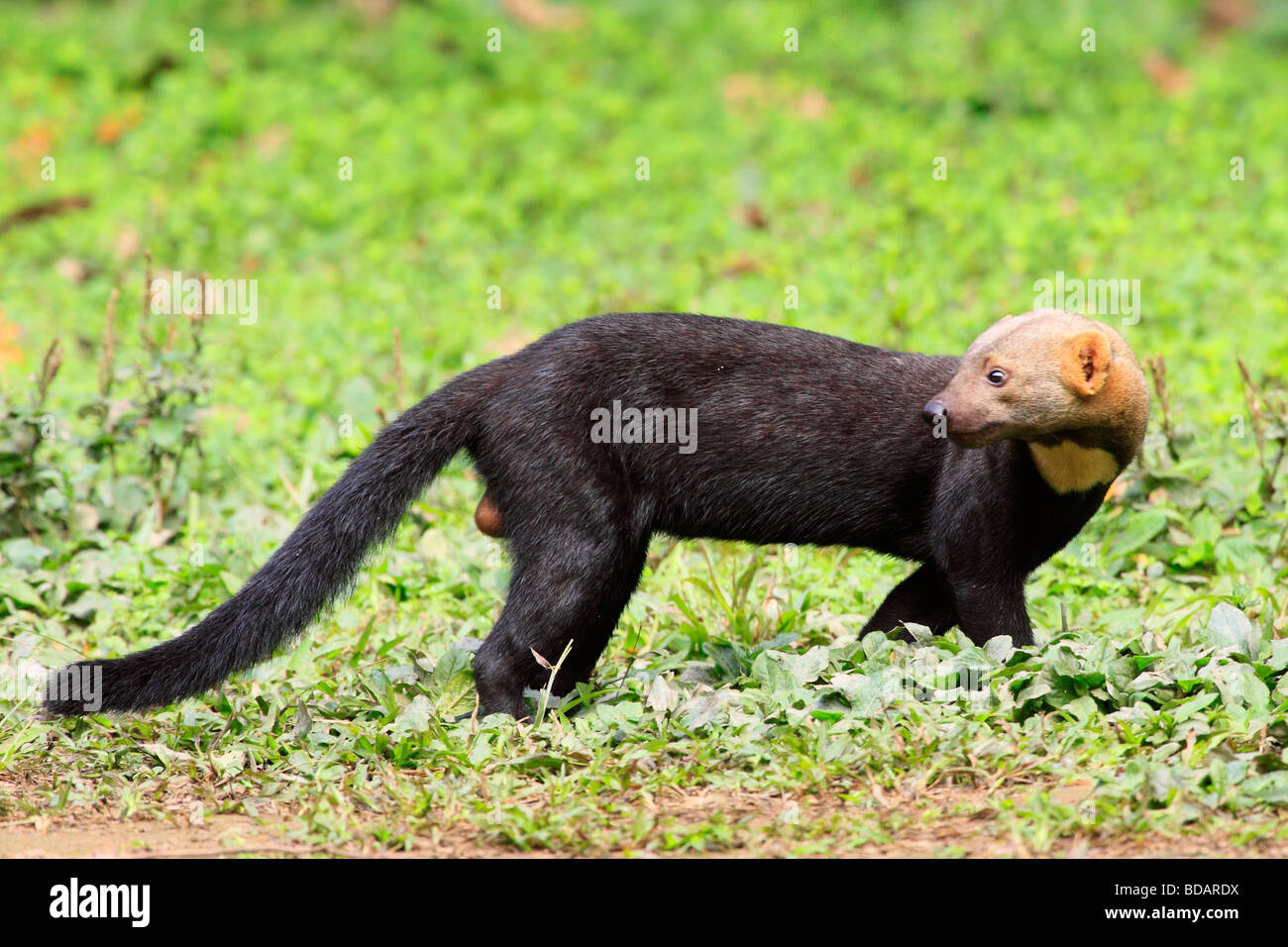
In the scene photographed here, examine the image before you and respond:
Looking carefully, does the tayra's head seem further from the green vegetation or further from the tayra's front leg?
the green vegetation

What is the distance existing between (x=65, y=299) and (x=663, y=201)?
3.80 metres

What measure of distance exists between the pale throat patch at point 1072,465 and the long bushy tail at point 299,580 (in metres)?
1.81

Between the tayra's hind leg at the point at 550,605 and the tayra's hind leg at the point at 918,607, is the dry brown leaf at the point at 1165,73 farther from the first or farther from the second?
the tayra's hind leg at the point at 550,605

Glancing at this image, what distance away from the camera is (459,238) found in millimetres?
10594

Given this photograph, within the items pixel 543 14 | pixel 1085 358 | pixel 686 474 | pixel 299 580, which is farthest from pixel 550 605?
pixel 543 14

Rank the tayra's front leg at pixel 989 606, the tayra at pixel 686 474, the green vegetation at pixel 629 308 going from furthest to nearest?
the tayra's front leg at pixel 989 606
the tayra at pixel 686 474
the green vegetation at pixel 629 308

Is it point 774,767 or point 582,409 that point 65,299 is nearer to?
point 582,409

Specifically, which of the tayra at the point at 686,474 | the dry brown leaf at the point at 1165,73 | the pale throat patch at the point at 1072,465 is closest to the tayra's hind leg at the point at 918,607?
the tayra at the point at 686,474

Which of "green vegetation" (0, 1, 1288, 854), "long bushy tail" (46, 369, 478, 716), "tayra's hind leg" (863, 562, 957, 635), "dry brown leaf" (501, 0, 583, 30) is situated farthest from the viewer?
"dry brown leaf" (501, 0, 583, 30)

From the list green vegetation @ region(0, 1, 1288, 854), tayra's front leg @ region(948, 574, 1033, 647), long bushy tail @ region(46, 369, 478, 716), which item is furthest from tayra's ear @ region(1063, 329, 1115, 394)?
long bushy tail @ region(46, 369, 478, 716)

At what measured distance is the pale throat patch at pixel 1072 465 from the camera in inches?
203

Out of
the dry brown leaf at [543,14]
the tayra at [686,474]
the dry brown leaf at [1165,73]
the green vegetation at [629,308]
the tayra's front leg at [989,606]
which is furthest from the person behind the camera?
Answer: the dry brown leaf at [543,14]

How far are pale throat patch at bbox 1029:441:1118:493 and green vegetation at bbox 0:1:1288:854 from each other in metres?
0.51

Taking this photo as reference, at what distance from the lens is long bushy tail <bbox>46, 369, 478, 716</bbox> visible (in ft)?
16.3
